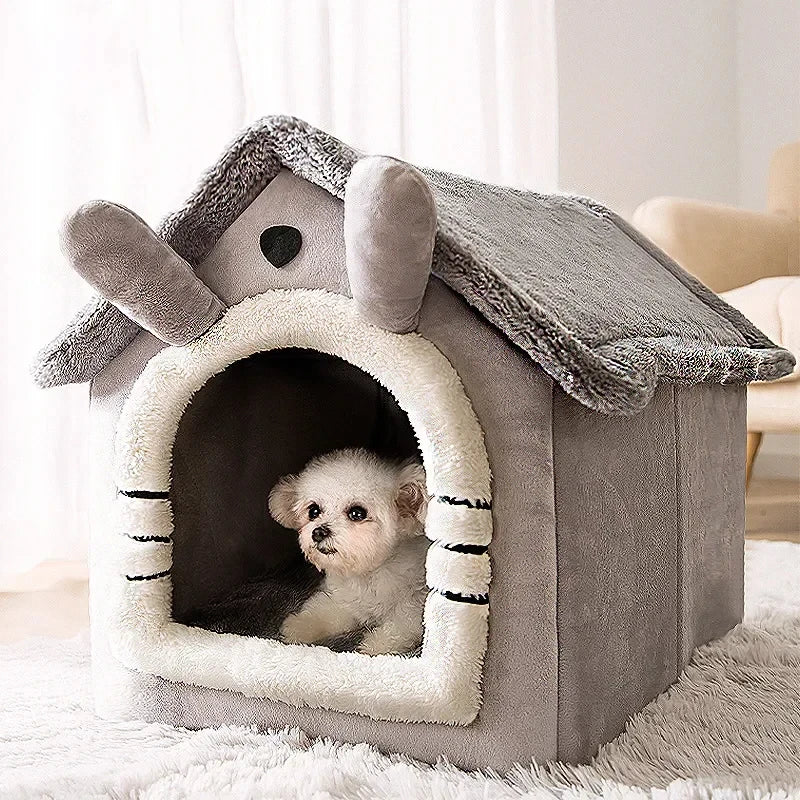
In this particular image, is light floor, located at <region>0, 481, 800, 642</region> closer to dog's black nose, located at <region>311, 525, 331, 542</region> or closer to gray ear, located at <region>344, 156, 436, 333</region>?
dog's black nose, located at <region>311, 525, 331, 542</region>

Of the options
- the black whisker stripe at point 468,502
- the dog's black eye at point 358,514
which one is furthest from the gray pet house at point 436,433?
the dog's black eye at point 358,514

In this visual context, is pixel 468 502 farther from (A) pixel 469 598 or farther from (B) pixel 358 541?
(B) pixel 358 541

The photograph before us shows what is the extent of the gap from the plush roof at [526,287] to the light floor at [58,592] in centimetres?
76

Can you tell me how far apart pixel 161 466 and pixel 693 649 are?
717 millimetres

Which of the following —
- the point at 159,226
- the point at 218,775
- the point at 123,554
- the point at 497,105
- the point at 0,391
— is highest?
the point at 497,105

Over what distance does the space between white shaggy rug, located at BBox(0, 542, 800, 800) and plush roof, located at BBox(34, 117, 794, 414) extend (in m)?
0.36

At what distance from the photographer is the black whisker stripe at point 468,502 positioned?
103 cm

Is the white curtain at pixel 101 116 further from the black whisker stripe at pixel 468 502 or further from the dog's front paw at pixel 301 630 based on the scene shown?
the black whisker stripe at pixel 468 502

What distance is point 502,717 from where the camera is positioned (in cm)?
105

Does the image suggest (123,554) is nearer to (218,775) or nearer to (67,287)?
(218,775)

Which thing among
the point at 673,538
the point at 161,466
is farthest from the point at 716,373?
the point at 161,466

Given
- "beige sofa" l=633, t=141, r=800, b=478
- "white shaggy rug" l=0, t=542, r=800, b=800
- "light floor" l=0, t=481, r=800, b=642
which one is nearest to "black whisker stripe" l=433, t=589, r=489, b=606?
"white shaggy rug" l=0, t=542, r=800, b=800

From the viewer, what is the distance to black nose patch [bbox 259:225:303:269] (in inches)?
43.8

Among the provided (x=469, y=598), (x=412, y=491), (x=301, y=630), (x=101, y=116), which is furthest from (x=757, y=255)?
(x=469, y=598)
